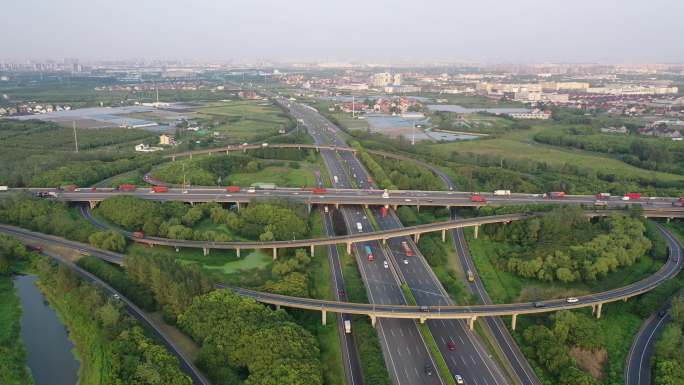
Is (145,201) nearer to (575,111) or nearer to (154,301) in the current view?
(154,301)

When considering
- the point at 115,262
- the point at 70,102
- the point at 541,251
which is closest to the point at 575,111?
the point at 541,251

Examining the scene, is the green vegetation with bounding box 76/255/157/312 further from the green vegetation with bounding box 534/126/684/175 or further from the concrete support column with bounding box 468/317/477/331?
the green vegetation with bounding box 534/126/684/175

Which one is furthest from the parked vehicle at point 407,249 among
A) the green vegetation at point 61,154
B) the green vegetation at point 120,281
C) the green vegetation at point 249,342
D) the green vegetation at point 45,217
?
the green vegetation at point 61,154

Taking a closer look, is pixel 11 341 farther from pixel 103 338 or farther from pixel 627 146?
pixel 627 146

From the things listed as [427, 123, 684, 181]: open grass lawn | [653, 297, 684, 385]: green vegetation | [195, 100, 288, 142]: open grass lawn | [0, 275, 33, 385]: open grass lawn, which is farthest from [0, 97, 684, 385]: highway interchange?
[195, 100, 288, 142]: open grass lawn

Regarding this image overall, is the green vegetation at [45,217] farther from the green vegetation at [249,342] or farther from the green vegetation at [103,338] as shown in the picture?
the green vegetation at [249,342]

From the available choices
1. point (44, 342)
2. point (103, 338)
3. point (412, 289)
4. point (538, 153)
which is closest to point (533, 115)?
point (538, 153)
